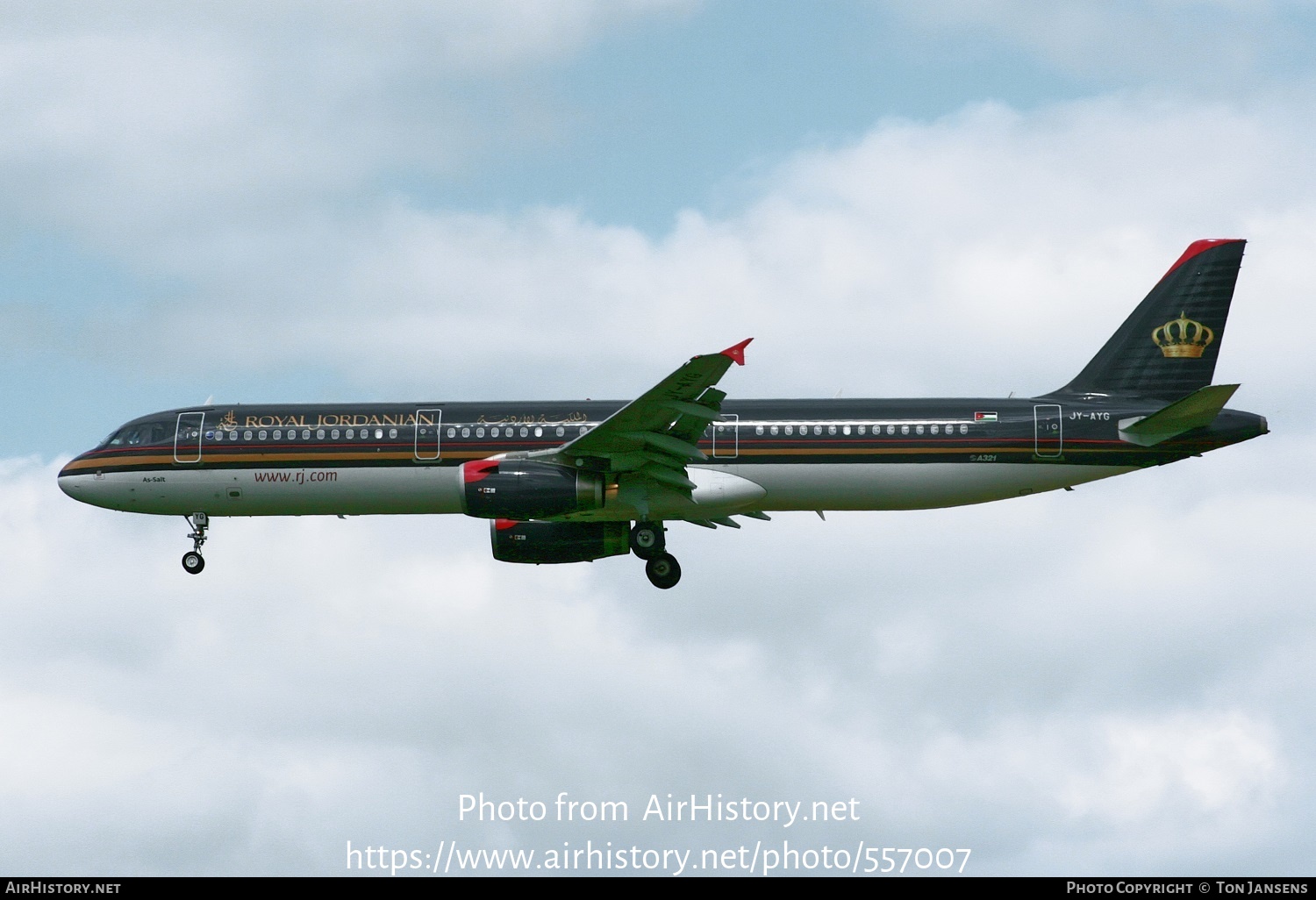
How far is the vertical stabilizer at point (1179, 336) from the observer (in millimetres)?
42031

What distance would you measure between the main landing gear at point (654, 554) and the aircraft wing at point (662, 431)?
7.36ft

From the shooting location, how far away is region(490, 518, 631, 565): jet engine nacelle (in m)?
42.9

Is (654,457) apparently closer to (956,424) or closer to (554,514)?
(554,514)

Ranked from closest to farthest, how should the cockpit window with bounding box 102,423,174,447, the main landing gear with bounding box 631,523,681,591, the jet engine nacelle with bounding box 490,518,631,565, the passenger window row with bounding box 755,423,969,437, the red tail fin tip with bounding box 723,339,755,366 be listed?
the red tail fin tip with bounding box 723,339,755,366
the passenger window row with bounding box 755,423,969,437
the main landing gear with bounding box 631,523,681,591
the cockpit window with bounding box 102,423,174,447
the jet engine nacelle with bounding box 490,518,631,565

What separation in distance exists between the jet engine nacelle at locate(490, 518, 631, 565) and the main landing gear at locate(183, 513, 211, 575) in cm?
800

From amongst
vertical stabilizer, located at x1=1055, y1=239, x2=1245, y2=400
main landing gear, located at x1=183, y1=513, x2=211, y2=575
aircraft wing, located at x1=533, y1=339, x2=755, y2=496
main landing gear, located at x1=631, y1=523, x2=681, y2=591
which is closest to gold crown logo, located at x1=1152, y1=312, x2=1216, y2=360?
vertical stabilizer, located at x1=1055, y1=239, x2=1245, y2=400

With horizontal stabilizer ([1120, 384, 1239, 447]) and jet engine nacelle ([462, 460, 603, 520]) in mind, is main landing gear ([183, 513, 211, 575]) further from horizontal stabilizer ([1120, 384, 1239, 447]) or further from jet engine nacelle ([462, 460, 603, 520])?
horizontal stabilizer ([1120, 384, 1239, 447])

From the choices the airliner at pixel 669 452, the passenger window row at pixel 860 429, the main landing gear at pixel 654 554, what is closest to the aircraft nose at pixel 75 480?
the airliner at pixel 669 452

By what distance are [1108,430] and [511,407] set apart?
15.6m

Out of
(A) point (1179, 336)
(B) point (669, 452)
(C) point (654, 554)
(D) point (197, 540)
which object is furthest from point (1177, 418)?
(D) point (197, 540)

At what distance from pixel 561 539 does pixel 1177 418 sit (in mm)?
16421

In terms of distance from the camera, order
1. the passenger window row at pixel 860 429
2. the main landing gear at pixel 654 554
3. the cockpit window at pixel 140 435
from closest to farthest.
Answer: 1. the passenger window row at pixel 860 429
2. the main landing gear at pixel 654 554
3. the cockpit window at pixel 140 435

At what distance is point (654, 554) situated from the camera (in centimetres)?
4216

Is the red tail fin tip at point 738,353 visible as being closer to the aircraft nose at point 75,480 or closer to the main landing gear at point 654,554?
the main landing gear at point 654,554
